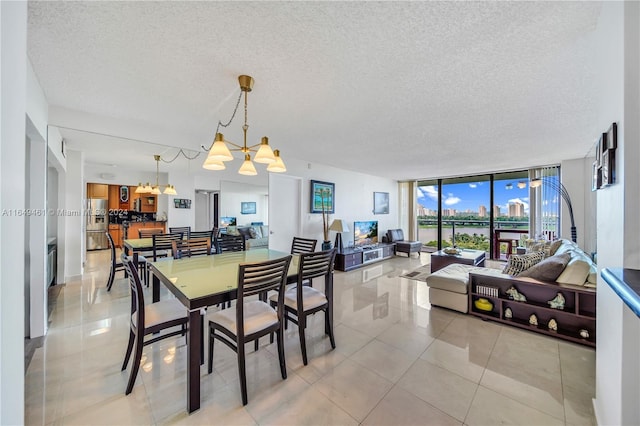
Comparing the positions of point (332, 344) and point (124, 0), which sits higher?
point (124, 0)

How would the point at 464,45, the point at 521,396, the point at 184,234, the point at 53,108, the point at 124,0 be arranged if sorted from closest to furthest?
the point at 124,0, the point at 464,45, the point at 521,396, the point at 53,108, the point at 184,234

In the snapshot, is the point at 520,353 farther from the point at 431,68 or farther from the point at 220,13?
the point at 220,13

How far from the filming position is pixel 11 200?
704 mm

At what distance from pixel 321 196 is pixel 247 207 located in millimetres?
1802

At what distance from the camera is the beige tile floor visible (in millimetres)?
1552

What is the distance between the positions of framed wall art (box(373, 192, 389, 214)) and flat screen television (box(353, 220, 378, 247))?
1.43 feet

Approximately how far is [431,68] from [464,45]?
0.27 metres

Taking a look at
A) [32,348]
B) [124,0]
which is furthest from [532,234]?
[32,348]

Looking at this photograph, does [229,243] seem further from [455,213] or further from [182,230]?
[455,213]

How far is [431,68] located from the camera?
184cm

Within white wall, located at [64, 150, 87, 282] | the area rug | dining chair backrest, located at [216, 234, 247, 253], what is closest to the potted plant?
the area rug

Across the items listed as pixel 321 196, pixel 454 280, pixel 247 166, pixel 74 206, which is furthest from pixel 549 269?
pixel 74 206

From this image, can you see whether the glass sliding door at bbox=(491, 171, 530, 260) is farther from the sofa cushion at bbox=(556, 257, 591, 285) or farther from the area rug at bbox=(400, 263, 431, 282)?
the sofa cushion at bbox=(556, 257, 591, 285)

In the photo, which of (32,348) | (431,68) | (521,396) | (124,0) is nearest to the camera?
(124,0)
